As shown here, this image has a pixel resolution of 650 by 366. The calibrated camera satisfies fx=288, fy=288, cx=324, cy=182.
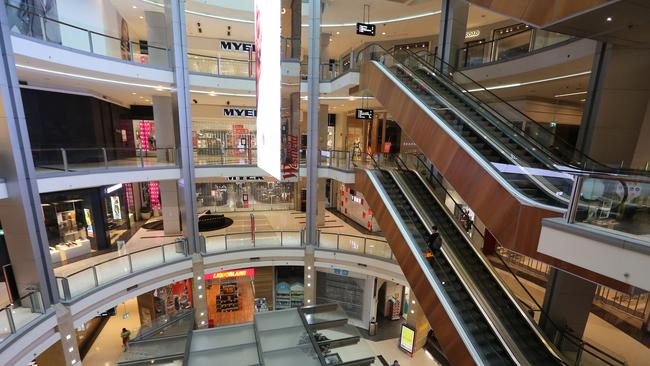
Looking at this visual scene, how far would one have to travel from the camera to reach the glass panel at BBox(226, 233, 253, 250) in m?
11.1

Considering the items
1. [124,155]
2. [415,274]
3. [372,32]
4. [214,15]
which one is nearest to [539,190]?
[415,274]

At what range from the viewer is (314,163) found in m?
11.5

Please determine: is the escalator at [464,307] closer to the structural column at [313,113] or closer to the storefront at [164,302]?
the structural column at [313,113]

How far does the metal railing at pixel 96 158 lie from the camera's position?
24.2 feet

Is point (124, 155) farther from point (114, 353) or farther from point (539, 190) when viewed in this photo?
point (539, 190)

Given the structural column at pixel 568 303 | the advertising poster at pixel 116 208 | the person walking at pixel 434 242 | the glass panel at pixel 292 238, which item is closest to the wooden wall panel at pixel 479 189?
the person walking at pixel 434 242

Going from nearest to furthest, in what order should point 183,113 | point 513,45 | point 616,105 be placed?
point 616,105 → point 513,45 → point 183,113

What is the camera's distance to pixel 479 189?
504cm

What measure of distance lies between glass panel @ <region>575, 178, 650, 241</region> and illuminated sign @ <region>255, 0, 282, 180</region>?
443 centimetres

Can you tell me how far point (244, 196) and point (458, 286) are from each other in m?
13.9

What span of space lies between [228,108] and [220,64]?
13.2 feet

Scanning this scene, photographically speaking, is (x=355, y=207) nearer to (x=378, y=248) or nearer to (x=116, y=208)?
(x=378, y=248)

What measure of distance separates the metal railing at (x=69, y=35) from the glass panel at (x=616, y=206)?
10303 mm

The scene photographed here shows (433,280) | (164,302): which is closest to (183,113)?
(164,302)
